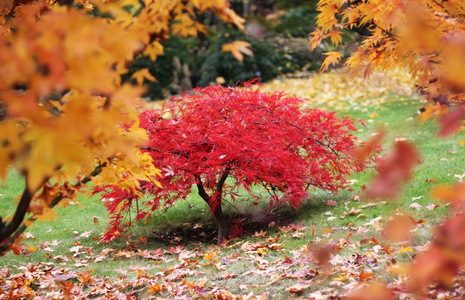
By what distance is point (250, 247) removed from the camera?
13.6 ft

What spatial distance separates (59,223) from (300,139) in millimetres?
3500

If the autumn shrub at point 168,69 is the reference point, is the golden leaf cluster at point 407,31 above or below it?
above

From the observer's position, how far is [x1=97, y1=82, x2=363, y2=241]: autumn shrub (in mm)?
4109

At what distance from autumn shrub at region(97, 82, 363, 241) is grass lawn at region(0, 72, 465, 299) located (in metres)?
0.48

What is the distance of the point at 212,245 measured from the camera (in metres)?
4.59

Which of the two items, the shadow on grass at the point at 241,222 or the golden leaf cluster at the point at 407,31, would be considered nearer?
the golden leaf cluster at the point at 407,31

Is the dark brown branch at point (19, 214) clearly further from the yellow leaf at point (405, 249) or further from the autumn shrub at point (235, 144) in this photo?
the yellow leaf at point (405, 249)

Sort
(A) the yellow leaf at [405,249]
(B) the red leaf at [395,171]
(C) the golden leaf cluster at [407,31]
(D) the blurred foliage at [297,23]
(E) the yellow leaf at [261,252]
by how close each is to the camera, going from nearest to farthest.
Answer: (B) the red leaf at [395,171] → (C) the golden leaf cluster at [407,31] → (A) the yellow leaf at [405,249] → (E) the yellow leaf at [261,252] → (D) the blurred foliage at [297,23]

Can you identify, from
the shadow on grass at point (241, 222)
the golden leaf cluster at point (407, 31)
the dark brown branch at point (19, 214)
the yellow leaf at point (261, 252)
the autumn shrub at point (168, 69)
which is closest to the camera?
the dark brown branch at point (19, 214)

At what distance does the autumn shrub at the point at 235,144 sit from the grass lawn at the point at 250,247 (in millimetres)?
475

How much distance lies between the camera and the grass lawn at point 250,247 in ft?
10.5

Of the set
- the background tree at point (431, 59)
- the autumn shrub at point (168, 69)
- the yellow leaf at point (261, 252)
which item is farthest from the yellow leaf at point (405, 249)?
the autumn shrub at point (168, 69)

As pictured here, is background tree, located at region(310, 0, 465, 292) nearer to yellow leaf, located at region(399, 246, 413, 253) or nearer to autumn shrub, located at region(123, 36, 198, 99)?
yellow leaf, located at region(399, 246, 413, 253)

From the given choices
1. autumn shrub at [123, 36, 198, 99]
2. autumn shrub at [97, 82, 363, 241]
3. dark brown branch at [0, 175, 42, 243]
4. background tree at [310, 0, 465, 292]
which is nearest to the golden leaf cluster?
background tree at [310, 0, 465, 292]
